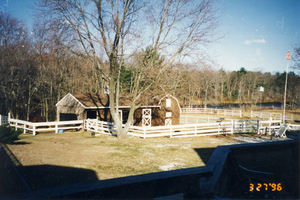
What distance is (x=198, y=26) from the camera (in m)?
12.3

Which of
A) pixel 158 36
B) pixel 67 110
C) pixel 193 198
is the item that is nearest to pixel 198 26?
pixel 158 36

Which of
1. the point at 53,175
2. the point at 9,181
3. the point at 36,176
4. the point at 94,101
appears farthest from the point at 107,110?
the point at 9,181

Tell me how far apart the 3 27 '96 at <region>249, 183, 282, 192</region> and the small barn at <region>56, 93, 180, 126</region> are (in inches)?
554

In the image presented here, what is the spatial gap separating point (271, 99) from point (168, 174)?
246 ft

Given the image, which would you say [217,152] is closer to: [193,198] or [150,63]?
[193,198]

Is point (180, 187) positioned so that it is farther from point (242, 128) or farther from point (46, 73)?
point (46, 73)

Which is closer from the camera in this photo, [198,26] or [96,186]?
[96,186]

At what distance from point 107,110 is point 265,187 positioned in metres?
18.3

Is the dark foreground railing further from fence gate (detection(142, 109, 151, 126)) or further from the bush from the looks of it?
fence gate (detection(142, 109, 151, 126))

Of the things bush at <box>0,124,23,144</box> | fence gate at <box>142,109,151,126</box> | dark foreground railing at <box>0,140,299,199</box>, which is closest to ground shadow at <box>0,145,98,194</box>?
bush at <box>0,124,23,144</box>

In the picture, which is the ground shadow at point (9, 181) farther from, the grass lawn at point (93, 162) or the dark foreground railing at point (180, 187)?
the dark foreground railing at point (180, 187)

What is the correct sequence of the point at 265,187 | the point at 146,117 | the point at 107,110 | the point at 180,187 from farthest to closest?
the point at 146,117 < the point at 107,110 < the point at 265,187 < the point at 180,187

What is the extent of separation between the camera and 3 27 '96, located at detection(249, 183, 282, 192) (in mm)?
3518

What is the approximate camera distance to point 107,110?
20.8m
